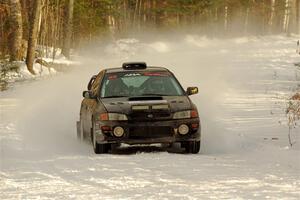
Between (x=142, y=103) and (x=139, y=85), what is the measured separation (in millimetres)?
1258

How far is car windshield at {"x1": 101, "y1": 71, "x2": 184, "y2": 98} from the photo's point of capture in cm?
1091

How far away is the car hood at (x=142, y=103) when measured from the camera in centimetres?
992

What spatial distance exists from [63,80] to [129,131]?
1599 cm

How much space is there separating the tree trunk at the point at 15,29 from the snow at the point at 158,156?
6054 millimetres

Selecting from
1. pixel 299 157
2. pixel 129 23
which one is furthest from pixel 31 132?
pixel 129 23

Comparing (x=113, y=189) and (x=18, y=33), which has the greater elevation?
(x=18, y=33)

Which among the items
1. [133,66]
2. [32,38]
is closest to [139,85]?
[133,66]

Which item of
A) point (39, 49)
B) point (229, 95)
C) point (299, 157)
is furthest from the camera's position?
point (39, 49)

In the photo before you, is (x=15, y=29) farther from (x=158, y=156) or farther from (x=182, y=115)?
(x=158, y=156)

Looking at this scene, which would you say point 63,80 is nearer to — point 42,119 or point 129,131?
point 42,119

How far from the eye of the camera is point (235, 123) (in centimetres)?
1344

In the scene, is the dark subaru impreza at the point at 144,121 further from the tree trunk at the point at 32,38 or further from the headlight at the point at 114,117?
the tree trunk at the point at 32,38

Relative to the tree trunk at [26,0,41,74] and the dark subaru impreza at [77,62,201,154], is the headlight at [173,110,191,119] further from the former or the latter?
the tree trunk at [26,0,41,74]

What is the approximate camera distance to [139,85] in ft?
36.6
